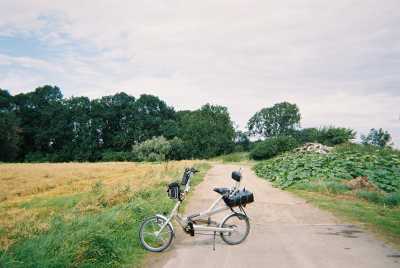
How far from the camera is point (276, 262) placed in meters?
6.68

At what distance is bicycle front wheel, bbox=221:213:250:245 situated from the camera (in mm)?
7914

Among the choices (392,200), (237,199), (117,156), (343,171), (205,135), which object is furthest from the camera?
(205,135)

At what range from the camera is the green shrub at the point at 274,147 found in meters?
43.0

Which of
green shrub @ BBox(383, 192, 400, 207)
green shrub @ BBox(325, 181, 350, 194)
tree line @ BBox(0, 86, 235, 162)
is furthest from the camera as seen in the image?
tree line @ BBox(0, 86, 235, 162)

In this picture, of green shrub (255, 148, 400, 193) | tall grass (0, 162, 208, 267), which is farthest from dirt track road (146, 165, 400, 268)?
green shrub (255, 148, 400, 193)

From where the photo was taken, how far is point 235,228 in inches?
314

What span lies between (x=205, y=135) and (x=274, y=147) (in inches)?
1427

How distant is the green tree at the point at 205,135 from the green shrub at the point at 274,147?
31.7m

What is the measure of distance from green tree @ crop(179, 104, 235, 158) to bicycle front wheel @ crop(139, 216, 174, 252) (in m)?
67.8

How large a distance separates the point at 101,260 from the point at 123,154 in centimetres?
7174

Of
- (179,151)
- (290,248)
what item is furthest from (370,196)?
(179,151)

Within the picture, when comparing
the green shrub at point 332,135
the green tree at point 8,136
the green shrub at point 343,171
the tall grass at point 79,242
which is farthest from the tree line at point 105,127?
the tall grass at point 79,242

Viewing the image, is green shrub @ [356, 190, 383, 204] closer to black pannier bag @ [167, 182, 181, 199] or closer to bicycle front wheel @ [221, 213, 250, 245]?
bicycle front wheel @ [221, 213, 250, 245]

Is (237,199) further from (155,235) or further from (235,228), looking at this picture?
(155,235)
